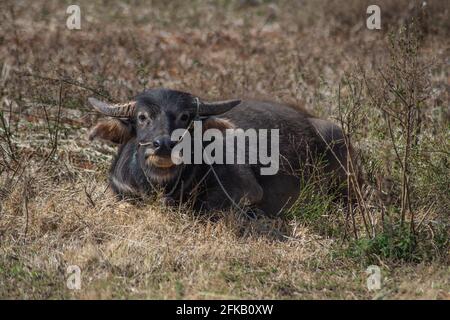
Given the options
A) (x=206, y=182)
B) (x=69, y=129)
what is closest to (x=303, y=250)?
(x=206, y=182)

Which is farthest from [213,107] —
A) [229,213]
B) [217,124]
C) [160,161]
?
[229,213]

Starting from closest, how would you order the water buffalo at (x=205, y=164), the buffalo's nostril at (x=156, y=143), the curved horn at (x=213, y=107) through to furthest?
the buffalo's nostril at (x=156, y=143)
the water buffalo at (x=205, y=164)
the curved horn at (x=213, y=107)

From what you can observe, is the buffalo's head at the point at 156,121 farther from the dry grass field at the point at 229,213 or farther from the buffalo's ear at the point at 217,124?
the dry grass field at the point at 229,213

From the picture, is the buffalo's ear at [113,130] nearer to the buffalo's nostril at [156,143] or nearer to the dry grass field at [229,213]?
the dry grass field at [229,213]

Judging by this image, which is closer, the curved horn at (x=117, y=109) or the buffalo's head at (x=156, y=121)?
the buffalo's head at (x=156, y=121)

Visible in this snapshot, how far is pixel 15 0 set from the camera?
14336 mm

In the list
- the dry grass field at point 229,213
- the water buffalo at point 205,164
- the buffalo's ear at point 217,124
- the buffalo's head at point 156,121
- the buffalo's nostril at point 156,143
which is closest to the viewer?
the dry grass field at point 229,213

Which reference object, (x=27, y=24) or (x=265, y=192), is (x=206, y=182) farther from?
(x=27, y=24)

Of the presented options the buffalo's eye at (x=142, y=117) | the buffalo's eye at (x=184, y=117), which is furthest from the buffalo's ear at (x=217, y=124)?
the buffalo's eye at (x=142, y=117)

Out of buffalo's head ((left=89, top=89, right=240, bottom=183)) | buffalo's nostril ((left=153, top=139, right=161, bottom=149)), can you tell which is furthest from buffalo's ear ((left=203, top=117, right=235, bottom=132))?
buffalo's nostril ((left=153, top=139, right=161, bottom=149))

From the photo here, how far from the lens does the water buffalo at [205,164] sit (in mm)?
6996

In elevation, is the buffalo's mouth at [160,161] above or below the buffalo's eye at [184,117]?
below

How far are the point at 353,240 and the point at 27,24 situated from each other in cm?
787
